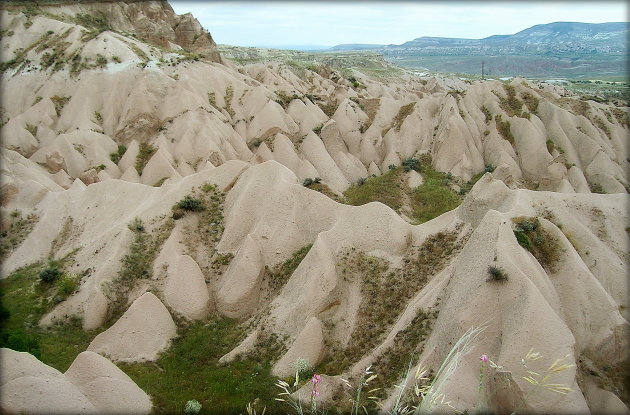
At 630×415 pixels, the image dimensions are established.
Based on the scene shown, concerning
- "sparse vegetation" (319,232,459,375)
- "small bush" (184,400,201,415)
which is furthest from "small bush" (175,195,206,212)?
"small bush" (184,400,201,415)

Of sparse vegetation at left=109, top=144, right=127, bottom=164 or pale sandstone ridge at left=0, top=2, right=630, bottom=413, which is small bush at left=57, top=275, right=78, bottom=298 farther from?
sparse vegetation at left=109, top=144, right=127, bottom=164

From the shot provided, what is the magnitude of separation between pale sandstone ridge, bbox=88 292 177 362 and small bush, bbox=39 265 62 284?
6120mm

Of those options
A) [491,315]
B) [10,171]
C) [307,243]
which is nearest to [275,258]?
[307,243]

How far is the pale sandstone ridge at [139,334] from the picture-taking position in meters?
A: 19.8

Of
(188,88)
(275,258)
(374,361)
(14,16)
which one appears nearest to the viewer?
(374,361)

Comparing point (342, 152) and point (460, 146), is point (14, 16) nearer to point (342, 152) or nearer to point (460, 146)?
point (342, 152)

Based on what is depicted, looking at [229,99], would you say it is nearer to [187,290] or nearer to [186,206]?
[186,206]

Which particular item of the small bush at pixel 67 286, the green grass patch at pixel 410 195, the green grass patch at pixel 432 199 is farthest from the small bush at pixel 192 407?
the green grass patch at pixel 432 199

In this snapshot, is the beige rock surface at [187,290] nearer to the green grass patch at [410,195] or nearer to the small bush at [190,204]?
the small bush at [190,204]

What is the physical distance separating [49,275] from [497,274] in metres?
23.2

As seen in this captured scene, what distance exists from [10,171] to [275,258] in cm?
2482

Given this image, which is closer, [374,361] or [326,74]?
[374,361]

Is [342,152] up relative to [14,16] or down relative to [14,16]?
down

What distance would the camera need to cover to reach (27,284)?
25.0 m
